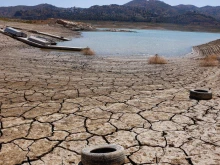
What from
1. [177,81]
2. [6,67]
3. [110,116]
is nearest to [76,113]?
[110,116]

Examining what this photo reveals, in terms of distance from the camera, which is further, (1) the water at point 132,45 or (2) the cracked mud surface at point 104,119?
Result: (1) the water at point 132,45

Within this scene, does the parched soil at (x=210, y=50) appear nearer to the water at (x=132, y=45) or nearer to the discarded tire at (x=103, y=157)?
the water at (x=132, y=45)

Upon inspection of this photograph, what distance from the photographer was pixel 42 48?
46.8ft

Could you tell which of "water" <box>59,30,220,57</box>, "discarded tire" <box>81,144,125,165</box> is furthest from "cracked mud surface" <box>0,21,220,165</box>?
→ "water" <box>59,30,220,57</box>

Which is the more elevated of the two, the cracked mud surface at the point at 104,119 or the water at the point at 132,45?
the water at the point at 132,45

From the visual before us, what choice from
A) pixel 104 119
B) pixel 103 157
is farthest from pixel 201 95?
pixel 103 157

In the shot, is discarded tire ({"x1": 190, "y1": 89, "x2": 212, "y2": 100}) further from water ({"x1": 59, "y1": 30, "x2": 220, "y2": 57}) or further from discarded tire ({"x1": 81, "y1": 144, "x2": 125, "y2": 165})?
water ({"x1": 59, "y1": 30, "x2": 220, "y2": 57})

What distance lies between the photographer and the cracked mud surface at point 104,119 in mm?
2924

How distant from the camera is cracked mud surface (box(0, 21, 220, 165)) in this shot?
2.92 metres

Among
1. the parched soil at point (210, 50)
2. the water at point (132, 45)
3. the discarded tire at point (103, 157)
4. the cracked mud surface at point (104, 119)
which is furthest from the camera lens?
the parched soil at point (210, 50)

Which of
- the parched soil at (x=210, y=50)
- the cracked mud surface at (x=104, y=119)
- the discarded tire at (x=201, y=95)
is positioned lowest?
the cracked mud surface at (x=104, y=119)

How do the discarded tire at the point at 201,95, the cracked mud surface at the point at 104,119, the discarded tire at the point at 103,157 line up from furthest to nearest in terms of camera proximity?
the discarded tire at the point at 201,95, the cracked mud surface at the point at 104,119, the discarded tire at the point at 103,157

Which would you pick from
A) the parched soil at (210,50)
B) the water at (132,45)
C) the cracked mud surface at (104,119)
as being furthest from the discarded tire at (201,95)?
the parched soil at (210,50)

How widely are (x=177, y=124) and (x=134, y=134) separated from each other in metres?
0.78
